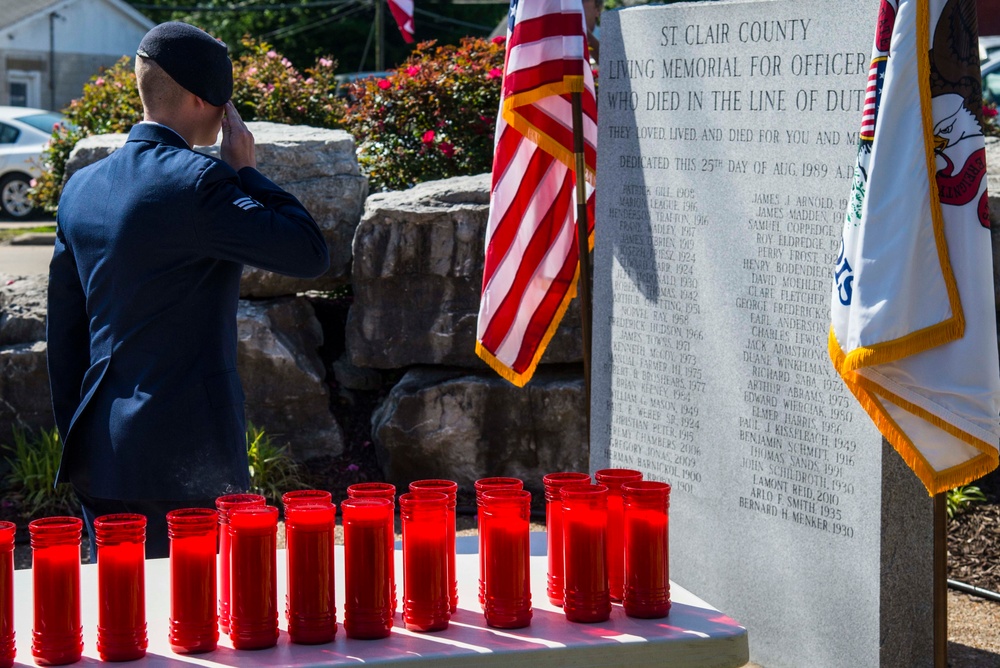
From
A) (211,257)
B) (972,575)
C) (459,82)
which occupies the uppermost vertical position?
(459,82)

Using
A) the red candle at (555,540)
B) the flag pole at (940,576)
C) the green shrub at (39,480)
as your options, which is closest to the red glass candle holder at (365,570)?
the red candle at (555,540)

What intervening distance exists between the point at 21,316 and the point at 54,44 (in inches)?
1239

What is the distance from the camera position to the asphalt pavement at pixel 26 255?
10156 mm

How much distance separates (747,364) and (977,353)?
1075 mm

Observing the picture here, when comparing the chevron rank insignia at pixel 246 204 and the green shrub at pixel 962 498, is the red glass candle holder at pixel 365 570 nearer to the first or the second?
the chevron rank insignia at pixel 246 204

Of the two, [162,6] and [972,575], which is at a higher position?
[162,6]

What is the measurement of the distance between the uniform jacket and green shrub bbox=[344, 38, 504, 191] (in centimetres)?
521

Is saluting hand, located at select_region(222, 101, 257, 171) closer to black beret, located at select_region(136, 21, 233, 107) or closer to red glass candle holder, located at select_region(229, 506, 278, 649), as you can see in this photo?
black beret, located at select_region(136, 21, 233, 107)

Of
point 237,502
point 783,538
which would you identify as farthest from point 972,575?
point 237,502

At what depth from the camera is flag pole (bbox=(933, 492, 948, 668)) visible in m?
3.75

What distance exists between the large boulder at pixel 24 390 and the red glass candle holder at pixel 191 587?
15.6 feet

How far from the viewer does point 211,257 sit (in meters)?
3.06

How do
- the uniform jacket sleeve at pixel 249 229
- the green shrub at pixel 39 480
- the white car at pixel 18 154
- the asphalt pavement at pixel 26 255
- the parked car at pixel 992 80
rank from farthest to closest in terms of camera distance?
the white car at pixel 18 154 → the parked car at pixel 992 80 → the asphalt pavement at pixel 26 255 → the green shrub at pixel 39 480 → the uniform jacket sleeve at pixel 249 229

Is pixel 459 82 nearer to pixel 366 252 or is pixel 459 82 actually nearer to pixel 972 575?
pixel 366 252
